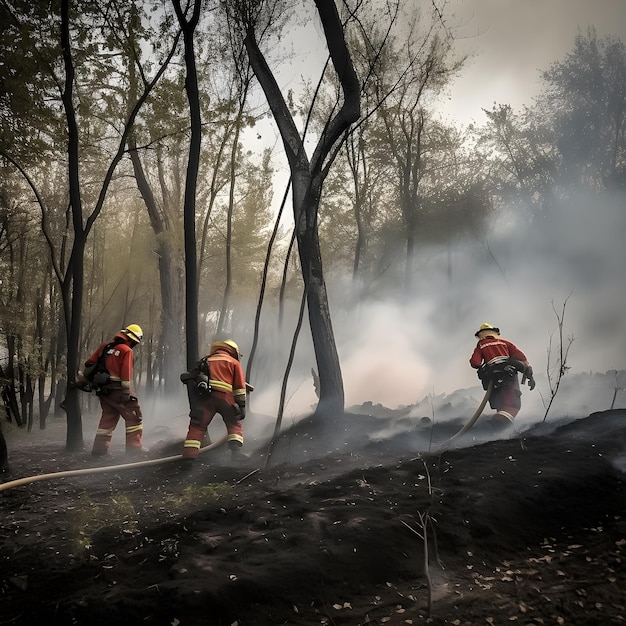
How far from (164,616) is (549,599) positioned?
226 centimetres

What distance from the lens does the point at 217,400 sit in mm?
6977

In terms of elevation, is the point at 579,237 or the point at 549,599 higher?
the point at 579,237

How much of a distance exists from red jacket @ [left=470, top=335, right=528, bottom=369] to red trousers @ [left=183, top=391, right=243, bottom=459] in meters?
4.29

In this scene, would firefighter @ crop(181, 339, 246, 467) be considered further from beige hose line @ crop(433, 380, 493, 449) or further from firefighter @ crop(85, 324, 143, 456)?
beige hose line @ crop(433, 380, 493, 449)

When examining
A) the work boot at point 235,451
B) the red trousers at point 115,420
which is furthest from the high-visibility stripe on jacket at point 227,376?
the red trousers at point 115,420

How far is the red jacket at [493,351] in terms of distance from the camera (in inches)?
320

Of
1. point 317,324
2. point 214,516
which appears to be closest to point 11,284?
point 317,324

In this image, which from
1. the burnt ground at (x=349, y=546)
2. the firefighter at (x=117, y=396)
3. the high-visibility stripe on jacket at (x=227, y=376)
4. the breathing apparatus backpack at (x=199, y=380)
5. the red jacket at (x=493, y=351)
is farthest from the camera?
the red jacket at (x=493, y=351)

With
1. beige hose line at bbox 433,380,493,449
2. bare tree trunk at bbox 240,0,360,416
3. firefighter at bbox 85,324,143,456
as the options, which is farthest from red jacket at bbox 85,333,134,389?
beige hose line at bbox 433,380,493,449

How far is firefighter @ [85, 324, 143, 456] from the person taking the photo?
7.61 meters

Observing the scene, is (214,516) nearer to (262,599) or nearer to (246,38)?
(262,599)

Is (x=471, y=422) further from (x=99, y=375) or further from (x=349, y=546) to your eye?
(x=99, y=375)

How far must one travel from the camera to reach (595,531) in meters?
3.71

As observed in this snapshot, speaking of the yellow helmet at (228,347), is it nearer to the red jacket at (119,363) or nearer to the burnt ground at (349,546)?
the red jacket at (119,363)
